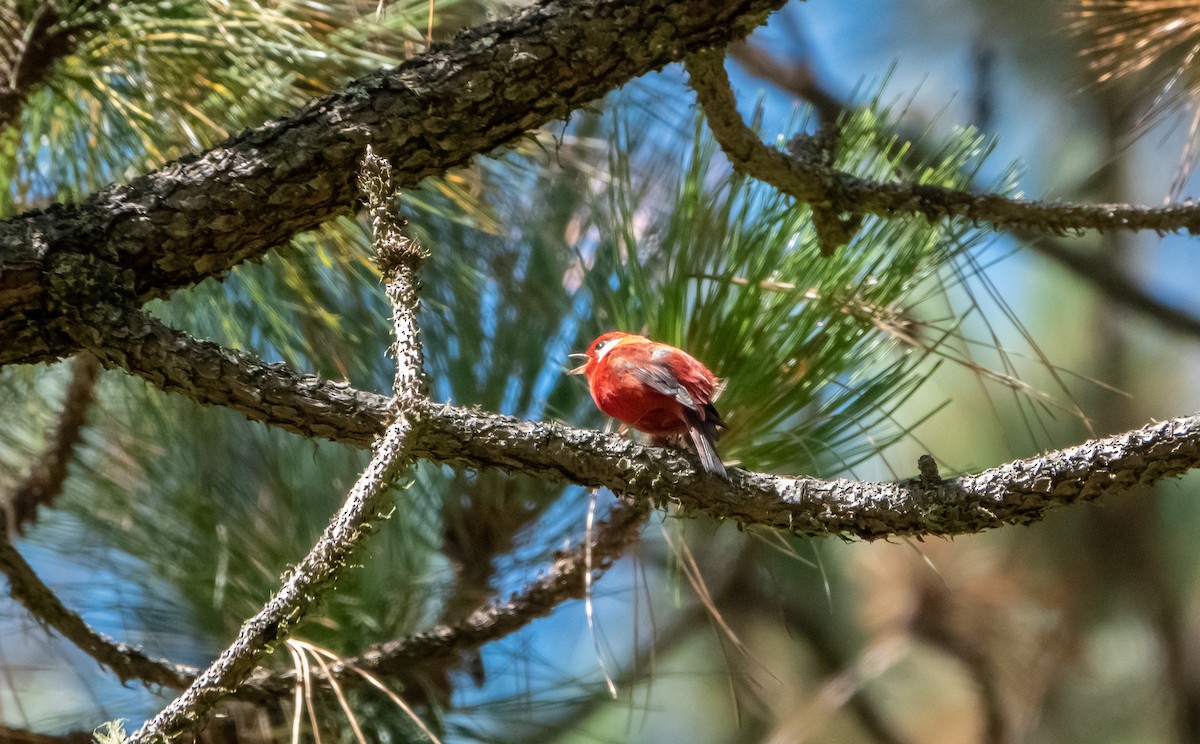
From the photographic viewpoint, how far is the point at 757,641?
104 inches

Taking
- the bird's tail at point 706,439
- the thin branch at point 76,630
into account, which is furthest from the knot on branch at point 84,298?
the bird's tail at point 706,439

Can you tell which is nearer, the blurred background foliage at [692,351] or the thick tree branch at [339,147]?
the thick tree branch at [339,147]

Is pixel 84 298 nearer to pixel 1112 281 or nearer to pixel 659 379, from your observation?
pixel 659 379

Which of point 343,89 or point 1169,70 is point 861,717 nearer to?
point 1169,70

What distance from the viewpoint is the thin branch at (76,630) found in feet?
3.26

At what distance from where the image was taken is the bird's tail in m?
0.83

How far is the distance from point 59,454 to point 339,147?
844 mm

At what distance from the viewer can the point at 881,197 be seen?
1.05 metres

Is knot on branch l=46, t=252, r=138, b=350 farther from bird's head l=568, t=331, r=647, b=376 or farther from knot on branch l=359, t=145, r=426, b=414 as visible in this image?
bird's head l=568, t=331, r=647, b=376

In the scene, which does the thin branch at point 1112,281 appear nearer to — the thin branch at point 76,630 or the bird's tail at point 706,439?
the bird's tail at point 706,439

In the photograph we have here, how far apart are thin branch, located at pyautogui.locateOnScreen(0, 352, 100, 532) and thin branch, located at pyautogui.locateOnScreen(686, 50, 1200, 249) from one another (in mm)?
936

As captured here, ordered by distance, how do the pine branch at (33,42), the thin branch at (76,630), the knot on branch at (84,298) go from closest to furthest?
the knot on branch at (84,298) → the thin branch at (76,630) → the pine branch at (33,42)

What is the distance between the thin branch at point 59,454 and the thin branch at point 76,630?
1.38 feet

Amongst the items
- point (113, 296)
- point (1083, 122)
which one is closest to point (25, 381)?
point (113, 296)
